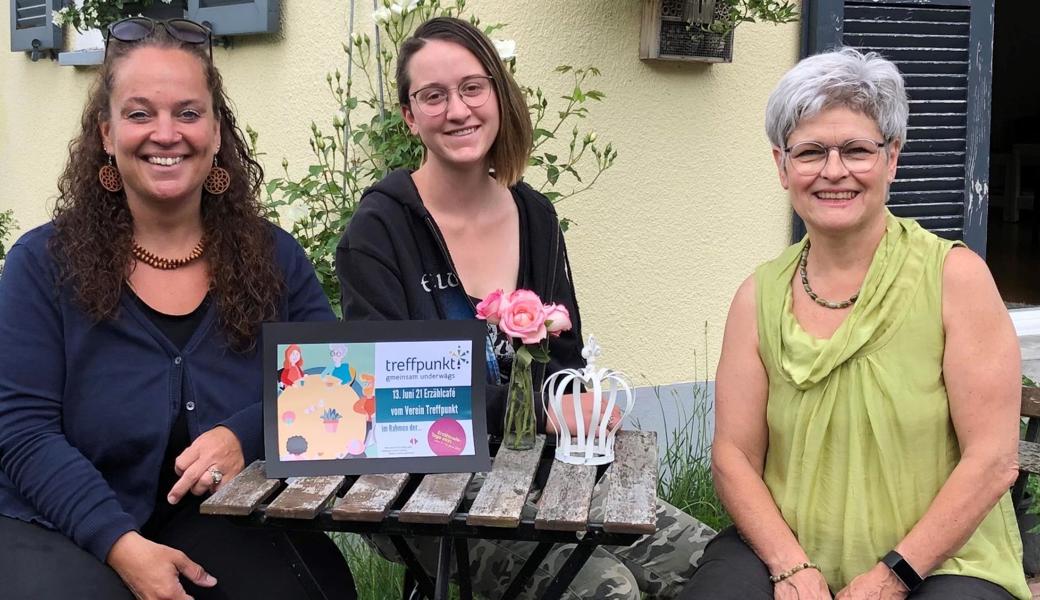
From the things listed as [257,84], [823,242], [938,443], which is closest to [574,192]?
[257,84]

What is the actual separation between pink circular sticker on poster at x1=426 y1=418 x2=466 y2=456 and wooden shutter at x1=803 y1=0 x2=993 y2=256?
101 inches

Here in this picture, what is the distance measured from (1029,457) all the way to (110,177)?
7.23 feet

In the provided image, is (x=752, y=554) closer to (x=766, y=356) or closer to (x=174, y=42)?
(x=766, y=356)

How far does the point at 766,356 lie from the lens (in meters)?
2.23

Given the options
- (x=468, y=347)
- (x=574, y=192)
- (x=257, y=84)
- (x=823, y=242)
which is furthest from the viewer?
(x=257, y=84)

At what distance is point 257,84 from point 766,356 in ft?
8.03

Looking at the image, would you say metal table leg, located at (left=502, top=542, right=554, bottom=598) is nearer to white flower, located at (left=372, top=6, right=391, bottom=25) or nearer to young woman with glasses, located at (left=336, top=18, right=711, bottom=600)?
young woman with glasses, located at (left=336, top=18, right=711, bottom=600)

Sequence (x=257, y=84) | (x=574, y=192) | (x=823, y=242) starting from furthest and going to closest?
1. (x=257, y=84)
2. (x=574, y=192)
3. (x=823, y=242)

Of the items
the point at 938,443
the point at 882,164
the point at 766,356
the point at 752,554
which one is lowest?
the point at 752,554

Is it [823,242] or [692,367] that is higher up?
[823,242]

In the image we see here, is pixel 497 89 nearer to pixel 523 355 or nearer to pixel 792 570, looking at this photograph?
pixel 523 355

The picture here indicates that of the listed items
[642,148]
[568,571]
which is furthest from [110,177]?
[642,148]

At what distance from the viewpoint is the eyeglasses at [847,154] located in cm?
210

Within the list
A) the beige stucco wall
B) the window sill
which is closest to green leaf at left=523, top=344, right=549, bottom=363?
the beige stucco wall
